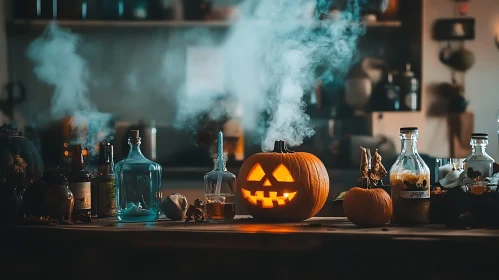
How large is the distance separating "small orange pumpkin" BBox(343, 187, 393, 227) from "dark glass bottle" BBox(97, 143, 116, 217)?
2.13 feet

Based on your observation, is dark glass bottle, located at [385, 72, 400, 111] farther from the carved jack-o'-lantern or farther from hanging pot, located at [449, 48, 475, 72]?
the carved jack-o'-lantern

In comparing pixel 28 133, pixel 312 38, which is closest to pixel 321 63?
pixel 312 38

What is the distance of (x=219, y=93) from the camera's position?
3.37 m

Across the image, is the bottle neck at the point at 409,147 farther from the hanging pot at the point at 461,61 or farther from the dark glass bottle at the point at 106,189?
the hanging pot at the point at 461,61

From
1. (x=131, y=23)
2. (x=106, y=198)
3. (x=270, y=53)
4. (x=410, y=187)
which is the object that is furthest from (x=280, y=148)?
(x=131, y=23)

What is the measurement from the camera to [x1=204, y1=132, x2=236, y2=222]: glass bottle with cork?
1.74m

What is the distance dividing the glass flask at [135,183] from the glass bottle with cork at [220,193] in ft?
0.47

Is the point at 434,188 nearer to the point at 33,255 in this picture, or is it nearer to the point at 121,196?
the point at 121,196

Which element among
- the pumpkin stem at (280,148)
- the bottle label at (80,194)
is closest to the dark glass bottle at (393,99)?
the pumpkin stem at (280,148)

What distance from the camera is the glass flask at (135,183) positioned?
1782 millimetres

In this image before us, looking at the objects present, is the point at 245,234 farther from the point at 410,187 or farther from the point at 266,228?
the point at 410,187

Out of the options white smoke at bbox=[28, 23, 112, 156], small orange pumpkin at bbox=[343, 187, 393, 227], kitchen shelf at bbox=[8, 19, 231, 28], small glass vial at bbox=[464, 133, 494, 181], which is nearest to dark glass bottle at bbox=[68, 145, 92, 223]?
small orange pumpkin at bbox=[343, 187, 393, 227]

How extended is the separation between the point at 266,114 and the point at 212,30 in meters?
0.50

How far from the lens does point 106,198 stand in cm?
184
